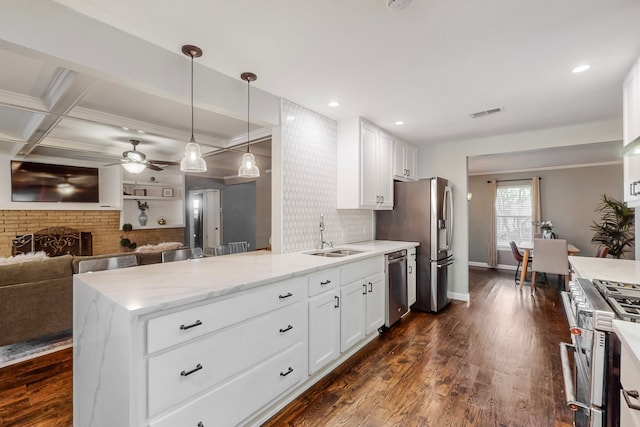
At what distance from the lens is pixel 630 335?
0.99m

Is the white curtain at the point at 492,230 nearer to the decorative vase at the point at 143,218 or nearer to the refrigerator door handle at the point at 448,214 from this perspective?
the refrigerator door handle at the point at 448,214

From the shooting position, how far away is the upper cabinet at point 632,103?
1.93m

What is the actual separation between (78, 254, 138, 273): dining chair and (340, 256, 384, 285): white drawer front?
2151mm

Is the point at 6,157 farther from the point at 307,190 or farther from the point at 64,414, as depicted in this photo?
the point at 307,190

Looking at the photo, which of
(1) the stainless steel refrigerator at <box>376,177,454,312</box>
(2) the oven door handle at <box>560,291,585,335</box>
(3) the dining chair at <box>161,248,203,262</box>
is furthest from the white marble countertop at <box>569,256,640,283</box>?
(3) the dining chair at <box>161,248,203,262</box>

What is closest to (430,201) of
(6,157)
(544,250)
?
(544,250)

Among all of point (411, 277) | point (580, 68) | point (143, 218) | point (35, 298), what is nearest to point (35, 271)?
point (35, 298)

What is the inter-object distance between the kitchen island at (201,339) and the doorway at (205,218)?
5.43 metres

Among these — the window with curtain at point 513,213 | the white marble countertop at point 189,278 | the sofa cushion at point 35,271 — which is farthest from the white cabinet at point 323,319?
the window with curtain at point 513,213

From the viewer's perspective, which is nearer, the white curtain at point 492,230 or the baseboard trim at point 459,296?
the baseboard trim at point 459,296

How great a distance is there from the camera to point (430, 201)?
3.79 metres

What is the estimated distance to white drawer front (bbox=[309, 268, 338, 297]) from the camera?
84.7 inches

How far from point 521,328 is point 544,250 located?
2.05 m

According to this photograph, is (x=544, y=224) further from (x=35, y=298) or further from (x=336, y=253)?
(x=35, y=298)
